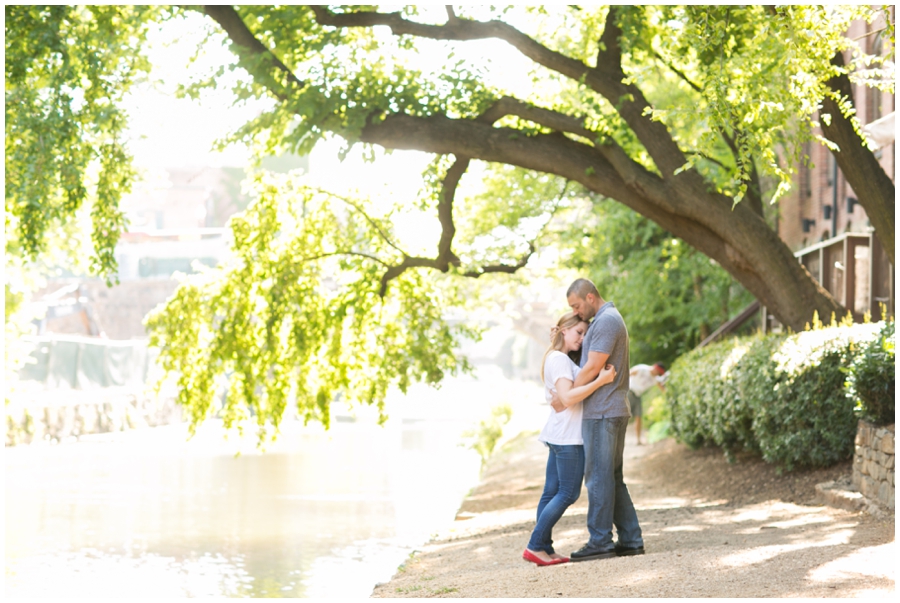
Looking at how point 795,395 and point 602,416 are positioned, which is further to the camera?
point 795,395

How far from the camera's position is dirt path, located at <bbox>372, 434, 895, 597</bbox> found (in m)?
5.80

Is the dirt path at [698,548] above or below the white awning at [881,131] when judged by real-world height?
below

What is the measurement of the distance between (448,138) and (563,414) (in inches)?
187

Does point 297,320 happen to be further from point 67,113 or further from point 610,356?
point 610,356

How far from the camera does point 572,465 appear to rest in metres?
7.16

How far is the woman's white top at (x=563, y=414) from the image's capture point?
7129 mm

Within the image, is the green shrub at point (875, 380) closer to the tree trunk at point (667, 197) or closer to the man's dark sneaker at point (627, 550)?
the tree trunk at point (667, 197)

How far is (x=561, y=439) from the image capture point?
716cm

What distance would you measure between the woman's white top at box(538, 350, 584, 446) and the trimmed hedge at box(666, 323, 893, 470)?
3.36m

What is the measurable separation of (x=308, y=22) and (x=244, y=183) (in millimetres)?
3516

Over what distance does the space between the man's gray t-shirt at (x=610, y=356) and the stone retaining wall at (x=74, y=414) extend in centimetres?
1847

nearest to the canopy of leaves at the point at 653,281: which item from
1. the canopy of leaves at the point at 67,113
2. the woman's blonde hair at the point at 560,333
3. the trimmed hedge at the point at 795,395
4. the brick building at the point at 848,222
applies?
the brick building at the point at 848,222

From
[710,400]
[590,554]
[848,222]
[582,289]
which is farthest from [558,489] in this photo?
[848,222]

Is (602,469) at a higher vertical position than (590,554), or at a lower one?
higher
